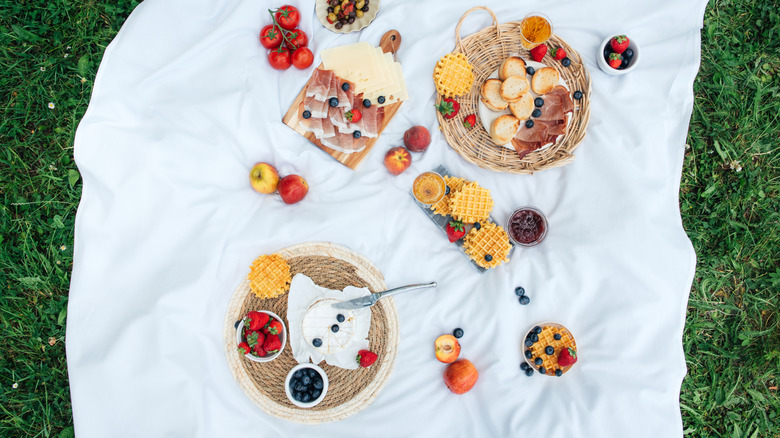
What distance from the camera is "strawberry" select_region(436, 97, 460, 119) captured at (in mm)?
2820

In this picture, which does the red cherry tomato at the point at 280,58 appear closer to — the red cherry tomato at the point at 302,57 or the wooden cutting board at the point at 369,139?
the red cherry tomato at the point at 302,57

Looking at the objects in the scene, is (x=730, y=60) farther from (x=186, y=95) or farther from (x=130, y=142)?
(x=130, y=142)

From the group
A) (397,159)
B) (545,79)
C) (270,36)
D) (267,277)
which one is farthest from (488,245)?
(270,36)

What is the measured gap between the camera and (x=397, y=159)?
2844 mm

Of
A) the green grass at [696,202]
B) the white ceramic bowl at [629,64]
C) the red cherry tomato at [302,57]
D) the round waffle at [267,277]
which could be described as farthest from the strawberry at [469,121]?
the green grass at [696,202]

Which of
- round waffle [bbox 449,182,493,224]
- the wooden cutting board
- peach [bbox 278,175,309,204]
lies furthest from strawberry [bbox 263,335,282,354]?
round waffle [bbox 449,182,493,224]

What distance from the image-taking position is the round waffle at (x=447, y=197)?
2.80m

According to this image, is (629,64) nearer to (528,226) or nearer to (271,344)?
(528,226)

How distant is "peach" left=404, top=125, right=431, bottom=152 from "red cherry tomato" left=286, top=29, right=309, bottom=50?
0.89 meters

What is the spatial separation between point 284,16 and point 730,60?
3072mm

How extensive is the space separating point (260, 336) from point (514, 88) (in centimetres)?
205

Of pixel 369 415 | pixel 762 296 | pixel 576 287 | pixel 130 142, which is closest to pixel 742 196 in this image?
pixel 762 296

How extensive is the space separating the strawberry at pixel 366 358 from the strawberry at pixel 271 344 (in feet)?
1.53

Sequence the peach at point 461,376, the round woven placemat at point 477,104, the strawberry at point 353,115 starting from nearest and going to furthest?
the peach at point 461,376
the strawberry at point 353,115
the round woven placemat at point 477,104
